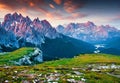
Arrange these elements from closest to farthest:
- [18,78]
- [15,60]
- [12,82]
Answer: [12,82]
[18,78]
[15,60]

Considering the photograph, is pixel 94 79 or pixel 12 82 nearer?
pixel 12 82

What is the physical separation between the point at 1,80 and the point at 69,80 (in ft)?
68.1

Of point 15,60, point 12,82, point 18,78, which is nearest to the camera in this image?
point 12,82

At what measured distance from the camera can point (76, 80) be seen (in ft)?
236

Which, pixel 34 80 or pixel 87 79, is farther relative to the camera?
pixel 87 79

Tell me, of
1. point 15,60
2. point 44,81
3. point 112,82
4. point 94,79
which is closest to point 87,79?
point 94,79

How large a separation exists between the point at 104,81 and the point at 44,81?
19861mm

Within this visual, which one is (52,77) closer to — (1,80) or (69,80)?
(69,80)

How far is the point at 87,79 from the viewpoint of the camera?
247ft

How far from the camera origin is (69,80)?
72062 mm

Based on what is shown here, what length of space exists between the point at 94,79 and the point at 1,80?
1176 inches

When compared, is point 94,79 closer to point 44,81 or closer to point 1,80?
point 44,81

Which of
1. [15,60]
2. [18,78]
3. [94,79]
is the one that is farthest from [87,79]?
[15,60]

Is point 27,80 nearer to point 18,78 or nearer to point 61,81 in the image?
point 18,78
